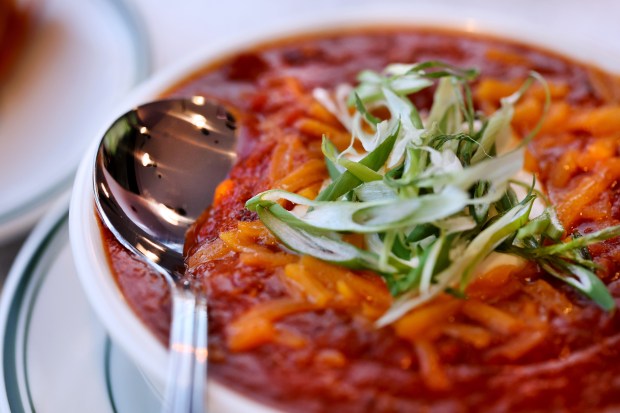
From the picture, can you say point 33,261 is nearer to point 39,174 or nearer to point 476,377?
point 39,174

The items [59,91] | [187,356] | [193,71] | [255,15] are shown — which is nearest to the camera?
[187,356]

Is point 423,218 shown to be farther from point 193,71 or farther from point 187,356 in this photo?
point 193,71

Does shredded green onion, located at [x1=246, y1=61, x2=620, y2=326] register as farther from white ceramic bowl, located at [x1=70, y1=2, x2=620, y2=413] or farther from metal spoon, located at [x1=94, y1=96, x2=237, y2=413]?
white ceramic bowl, located at [x1=70, y1=2, x2=620, y2=413]

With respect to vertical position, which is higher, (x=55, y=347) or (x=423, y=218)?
(x=423, y=218)

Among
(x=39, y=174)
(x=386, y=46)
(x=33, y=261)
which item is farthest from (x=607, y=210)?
(x=39, y=174)

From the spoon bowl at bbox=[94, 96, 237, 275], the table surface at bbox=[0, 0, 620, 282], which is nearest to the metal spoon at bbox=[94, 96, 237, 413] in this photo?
the spoon bowl at bbox=[94, 96, 237, 275]

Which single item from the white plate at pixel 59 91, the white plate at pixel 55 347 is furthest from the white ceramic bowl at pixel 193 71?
the white plate at pixel 59 91

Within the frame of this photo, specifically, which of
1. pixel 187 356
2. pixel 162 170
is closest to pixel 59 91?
pixel 162 170

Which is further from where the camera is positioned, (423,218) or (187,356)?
(423,218)
